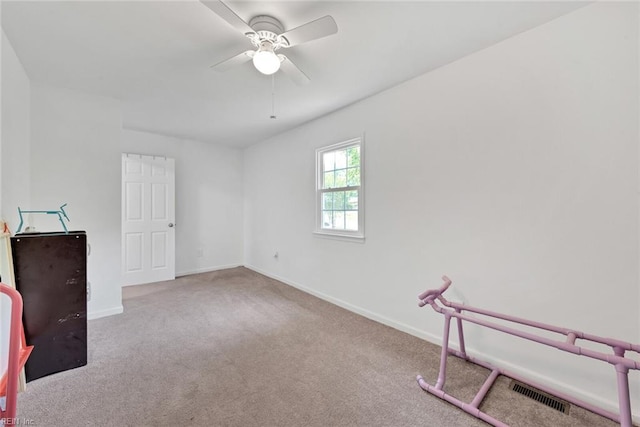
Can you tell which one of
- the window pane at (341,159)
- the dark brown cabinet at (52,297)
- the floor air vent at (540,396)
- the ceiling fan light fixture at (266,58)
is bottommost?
the floor air vent at (540,396)

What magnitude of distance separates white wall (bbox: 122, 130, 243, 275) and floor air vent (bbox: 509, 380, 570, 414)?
4620 mm

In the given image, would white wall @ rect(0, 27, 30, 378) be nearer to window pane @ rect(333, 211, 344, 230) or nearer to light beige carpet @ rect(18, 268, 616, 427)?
light beige carpet @ rect(18, 268, 616, 427)

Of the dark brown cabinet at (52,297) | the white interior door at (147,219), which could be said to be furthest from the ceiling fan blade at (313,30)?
the white interior door at (147,219)

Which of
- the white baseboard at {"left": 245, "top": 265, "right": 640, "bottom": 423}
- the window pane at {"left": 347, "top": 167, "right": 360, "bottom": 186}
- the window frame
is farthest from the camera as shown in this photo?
the window pane at {"left": 347, "top": 167, "right": 360, "bottom": 186}

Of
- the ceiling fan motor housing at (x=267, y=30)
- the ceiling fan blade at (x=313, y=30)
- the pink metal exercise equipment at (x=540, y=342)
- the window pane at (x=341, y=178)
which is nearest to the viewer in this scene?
the pink metal exercise equipment at (x=540, y=342)

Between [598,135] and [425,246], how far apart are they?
1.32 m

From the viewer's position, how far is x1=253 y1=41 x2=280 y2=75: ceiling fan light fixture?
1.72 m

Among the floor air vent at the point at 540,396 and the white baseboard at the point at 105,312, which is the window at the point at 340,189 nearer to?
the floor air vent at the point at 540,396

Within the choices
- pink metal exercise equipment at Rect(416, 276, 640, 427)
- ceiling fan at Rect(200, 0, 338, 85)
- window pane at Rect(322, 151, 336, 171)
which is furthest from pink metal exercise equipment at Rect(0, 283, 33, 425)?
window pane at Rect(322, 151, 336, 171)

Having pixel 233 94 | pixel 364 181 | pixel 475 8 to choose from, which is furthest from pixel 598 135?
pixel 233 94

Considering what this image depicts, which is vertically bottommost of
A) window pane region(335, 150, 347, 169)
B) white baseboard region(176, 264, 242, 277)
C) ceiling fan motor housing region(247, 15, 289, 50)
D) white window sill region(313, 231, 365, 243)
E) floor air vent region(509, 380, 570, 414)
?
floor air vent region(509, 380, 570, 414)

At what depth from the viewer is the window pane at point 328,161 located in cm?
346

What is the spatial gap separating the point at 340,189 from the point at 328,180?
300mm

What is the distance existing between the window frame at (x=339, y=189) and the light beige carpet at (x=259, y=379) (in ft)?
3.00
